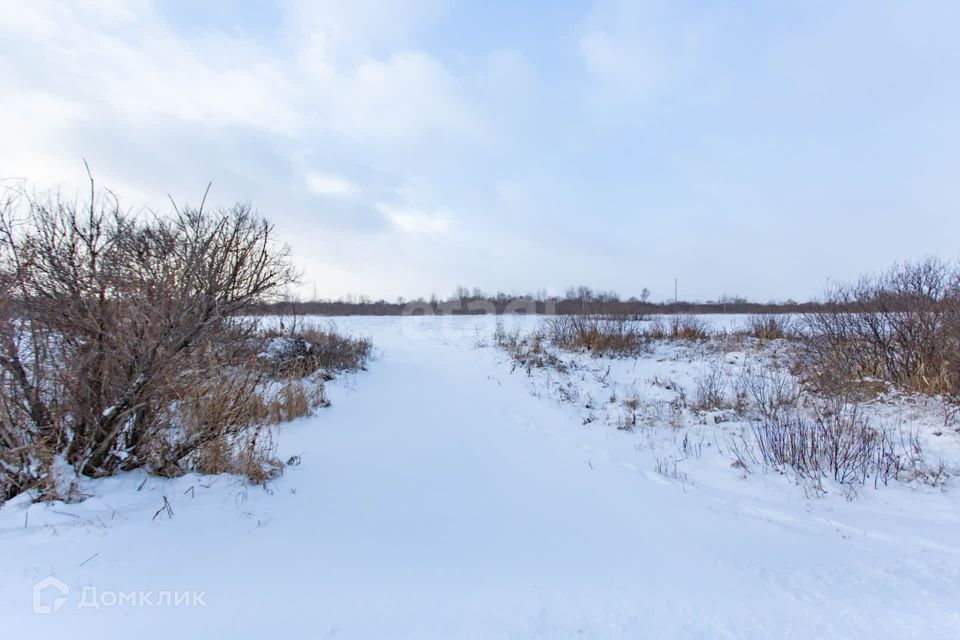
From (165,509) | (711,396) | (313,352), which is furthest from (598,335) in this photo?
(165,509)

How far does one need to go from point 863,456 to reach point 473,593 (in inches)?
159

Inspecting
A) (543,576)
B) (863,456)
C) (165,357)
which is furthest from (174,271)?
(863,456)

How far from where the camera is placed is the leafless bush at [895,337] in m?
5.98

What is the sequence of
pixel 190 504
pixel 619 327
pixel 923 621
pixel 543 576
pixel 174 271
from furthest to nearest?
1. pixel 619 327
2. pixel 174 271
3. pixel 190 504
4. pixel 543 576
5. pixel 923 621

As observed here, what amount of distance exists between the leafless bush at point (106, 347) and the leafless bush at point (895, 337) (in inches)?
335

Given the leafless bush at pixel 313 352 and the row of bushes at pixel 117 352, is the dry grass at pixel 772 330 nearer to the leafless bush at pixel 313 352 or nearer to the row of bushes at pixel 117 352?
the leafless bush at pixel 313 352

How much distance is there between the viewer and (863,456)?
373 cm

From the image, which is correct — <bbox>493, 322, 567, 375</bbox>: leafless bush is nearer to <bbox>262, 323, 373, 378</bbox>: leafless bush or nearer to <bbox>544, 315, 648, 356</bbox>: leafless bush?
<bbox>544, 315, 648, 356</bbox>: leafless bush

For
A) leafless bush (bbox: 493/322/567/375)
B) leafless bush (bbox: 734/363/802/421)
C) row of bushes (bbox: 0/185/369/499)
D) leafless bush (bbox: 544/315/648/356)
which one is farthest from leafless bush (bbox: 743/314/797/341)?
row of bushes (bbox: 0/185/369/499)

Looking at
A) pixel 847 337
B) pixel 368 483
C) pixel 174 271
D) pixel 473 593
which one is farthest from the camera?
pixel 847 337

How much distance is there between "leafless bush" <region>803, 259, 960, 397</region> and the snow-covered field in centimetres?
172

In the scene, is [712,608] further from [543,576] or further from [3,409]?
[3,409]

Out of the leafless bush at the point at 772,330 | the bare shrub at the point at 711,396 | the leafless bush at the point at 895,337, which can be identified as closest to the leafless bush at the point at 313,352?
the bare shrub at the point at 711,396

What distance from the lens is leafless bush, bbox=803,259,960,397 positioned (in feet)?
19.6
